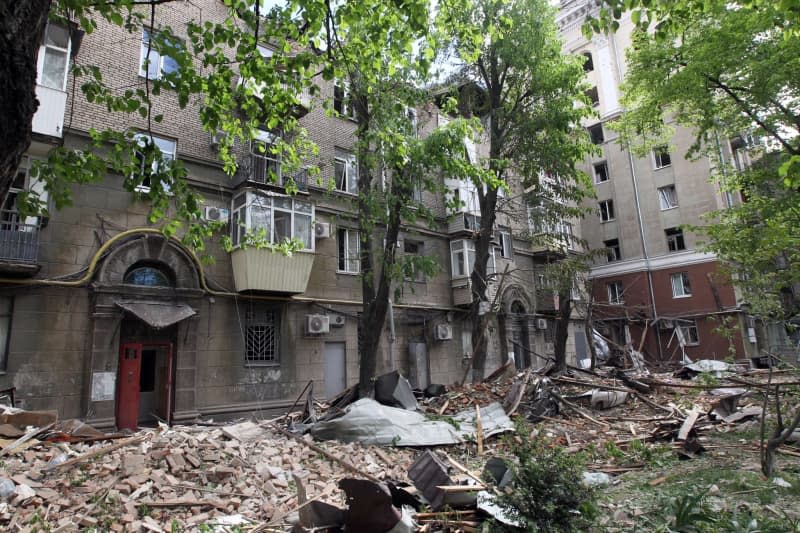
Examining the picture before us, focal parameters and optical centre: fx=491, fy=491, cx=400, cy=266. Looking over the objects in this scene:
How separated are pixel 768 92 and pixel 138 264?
16.9 metres

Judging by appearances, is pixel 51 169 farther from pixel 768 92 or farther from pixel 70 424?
pixel 768 92

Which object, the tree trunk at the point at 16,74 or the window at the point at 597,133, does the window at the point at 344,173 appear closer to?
the tree trunk at the point at 16,74

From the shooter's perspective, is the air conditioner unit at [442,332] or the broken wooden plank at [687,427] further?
the air conditioner unit at [442,332]

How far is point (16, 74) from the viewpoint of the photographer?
2744 millimetres

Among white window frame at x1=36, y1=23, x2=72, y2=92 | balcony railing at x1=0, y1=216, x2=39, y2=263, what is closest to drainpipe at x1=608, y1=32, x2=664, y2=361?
white window frame at x1=36, y1=23, x2=72, y2=92

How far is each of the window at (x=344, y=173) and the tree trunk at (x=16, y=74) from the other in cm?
1539

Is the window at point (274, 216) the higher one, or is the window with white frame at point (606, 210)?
the window with white frame at point (606, 210)

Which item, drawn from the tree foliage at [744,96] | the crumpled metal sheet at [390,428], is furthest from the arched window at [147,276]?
the tree foliage at [744,96]

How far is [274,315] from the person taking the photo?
51.2 feet

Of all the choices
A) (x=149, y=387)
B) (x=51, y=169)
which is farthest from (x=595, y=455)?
(x=149, y=387)

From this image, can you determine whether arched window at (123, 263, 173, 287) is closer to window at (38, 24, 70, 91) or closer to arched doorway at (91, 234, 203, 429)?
arched doorway at (91, 234, 203, 429)

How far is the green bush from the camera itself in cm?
449

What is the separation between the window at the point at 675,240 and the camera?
28978mm

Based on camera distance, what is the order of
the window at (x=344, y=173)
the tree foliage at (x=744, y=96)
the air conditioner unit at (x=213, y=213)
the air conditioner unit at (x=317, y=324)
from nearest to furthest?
the tree foliage at (x=744, y=96)
the air conditioner unit at (x=213, y=213)
the air conditioner unit at (x=317, y=324)
the window at (x=344, y=173)
